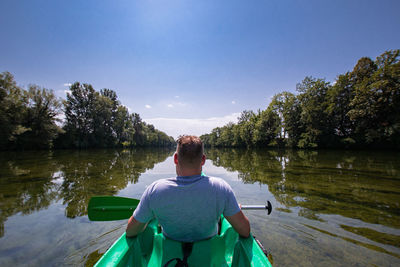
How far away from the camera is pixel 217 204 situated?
1.55m

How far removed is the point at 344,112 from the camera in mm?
32062

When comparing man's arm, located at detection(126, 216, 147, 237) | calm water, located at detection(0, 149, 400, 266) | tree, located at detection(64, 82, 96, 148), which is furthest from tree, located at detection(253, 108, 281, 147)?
man's arm, located at detection(126, 216, 147, 237)

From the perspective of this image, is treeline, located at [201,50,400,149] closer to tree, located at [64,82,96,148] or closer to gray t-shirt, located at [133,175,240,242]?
gray t-shirt, located at [133,175,240,242]

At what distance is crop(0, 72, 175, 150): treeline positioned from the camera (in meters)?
23.2

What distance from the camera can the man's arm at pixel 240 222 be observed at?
165 cm

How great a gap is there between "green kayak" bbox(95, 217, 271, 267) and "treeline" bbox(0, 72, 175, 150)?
102 ft

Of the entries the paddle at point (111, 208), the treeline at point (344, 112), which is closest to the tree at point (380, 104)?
the treeline at point (344, 112)

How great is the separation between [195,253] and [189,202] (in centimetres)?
57

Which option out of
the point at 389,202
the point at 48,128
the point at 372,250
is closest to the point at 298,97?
the point at 389,202

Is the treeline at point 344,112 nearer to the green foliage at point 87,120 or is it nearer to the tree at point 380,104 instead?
the tree at point 380,104

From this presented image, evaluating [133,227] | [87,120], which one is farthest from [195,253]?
[87,120]

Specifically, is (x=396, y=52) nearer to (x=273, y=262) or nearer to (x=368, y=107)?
(x=368, y=107)

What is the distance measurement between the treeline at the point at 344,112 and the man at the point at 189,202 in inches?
1375

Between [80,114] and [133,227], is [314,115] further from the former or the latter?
[80,114]
